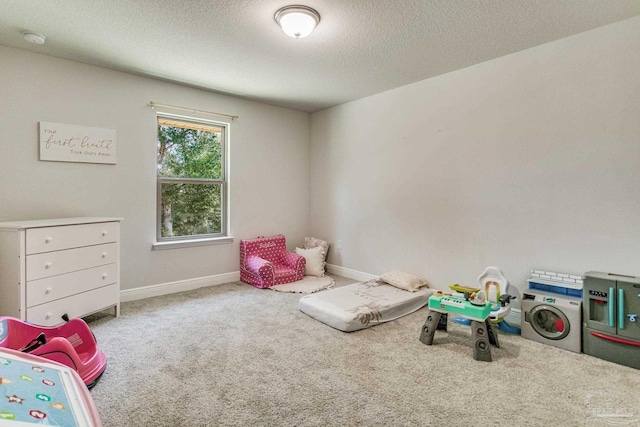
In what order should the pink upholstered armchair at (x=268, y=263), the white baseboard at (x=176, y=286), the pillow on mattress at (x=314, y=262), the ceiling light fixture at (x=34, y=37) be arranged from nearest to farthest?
the ceiling light fixture at (x=34, y=37) < the white baseboard at (x=176, y=286) < the pink upholstered armchair at (x=268, y=263) < the pillow on mattress at (x=314, y=262)

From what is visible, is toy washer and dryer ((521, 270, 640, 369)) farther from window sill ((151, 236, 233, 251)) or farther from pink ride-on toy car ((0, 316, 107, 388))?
window sill ((151, 236, 233, 251))

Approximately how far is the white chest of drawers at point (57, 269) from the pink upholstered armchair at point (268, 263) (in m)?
1.47

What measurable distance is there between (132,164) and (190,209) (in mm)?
816

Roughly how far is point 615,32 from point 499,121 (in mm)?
922

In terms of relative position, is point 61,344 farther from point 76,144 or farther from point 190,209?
point 190,209

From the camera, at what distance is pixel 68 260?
2.56 m

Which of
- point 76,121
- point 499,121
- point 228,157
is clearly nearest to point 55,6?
point 76,121

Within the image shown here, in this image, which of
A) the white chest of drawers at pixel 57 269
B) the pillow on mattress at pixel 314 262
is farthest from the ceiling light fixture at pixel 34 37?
the pillow on mattress at pixel 314 262

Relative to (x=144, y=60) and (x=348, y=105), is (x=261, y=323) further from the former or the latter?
(x=348, y=105)

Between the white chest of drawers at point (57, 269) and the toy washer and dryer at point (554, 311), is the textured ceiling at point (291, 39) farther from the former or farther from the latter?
the toy washer and dryer at point (554, 311)

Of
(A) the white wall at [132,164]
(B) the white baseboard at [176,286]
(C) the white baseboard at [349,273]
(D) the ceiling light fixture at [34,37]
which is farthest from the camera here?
(C) the white baseboard at [349,273]

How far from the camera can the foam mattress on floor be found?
2701 mm

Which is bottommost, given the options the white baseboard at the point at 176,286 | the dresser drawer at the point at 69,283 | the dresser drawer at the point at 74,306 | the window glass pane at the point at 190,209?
the white baseboard at the point at 176,286

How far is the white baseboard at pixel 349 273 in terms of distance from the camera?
13.7 feet
